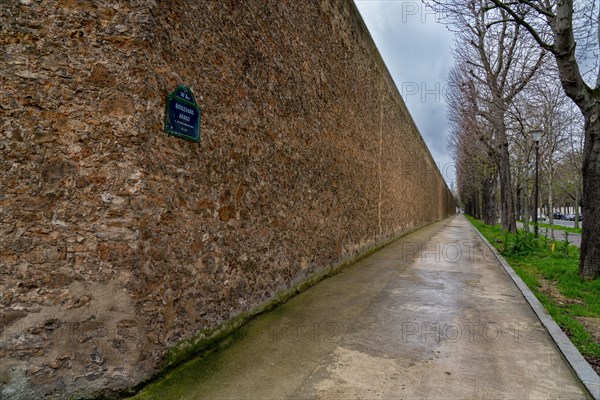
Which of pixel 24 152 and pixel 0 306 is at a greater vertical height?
pixel 24 152

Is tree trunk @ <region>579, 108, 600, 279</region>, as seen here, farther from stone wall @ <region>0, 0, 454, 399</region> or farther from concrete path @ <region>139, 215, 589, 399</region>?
stone wall @ <region>0, 0, 454, 399</region>

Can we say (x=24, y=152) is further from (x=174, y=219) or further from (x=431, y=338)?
(x=431, y=338)

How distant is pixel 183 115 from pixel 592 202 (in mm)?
7159

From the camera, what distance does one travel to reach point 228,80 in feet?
12.5

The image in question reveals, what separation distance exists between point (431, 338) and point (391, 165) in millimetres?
8919

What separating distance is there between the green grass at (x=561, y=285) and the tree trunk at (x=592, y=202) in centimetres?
30

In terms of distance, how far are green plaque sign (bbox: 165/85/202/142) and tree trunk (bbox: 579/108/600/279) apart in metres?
6.93

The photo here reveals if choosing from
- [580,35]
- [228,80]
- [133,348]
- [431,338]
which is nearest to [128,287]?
[133,348]

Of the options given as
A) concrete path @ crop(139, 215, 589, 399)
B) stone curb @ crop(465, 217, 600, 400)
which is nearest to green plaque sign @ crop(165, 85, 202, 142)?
concrete path @ crop(139, 215, 589, 399)

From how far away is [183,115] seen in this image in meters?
3.14

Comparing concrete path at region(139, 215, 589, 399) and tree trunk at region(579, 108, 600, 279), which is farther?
tree trunk at region(579, 108, 600, 279)

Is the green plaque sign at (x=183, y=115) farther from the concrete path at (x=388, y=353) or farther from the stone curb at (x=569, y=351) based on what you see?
the stone curb at (x=569, y=351)

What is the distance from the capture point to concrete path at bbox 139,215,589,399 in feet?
8.95

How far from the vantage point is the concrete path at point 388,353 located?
2.73 metres
